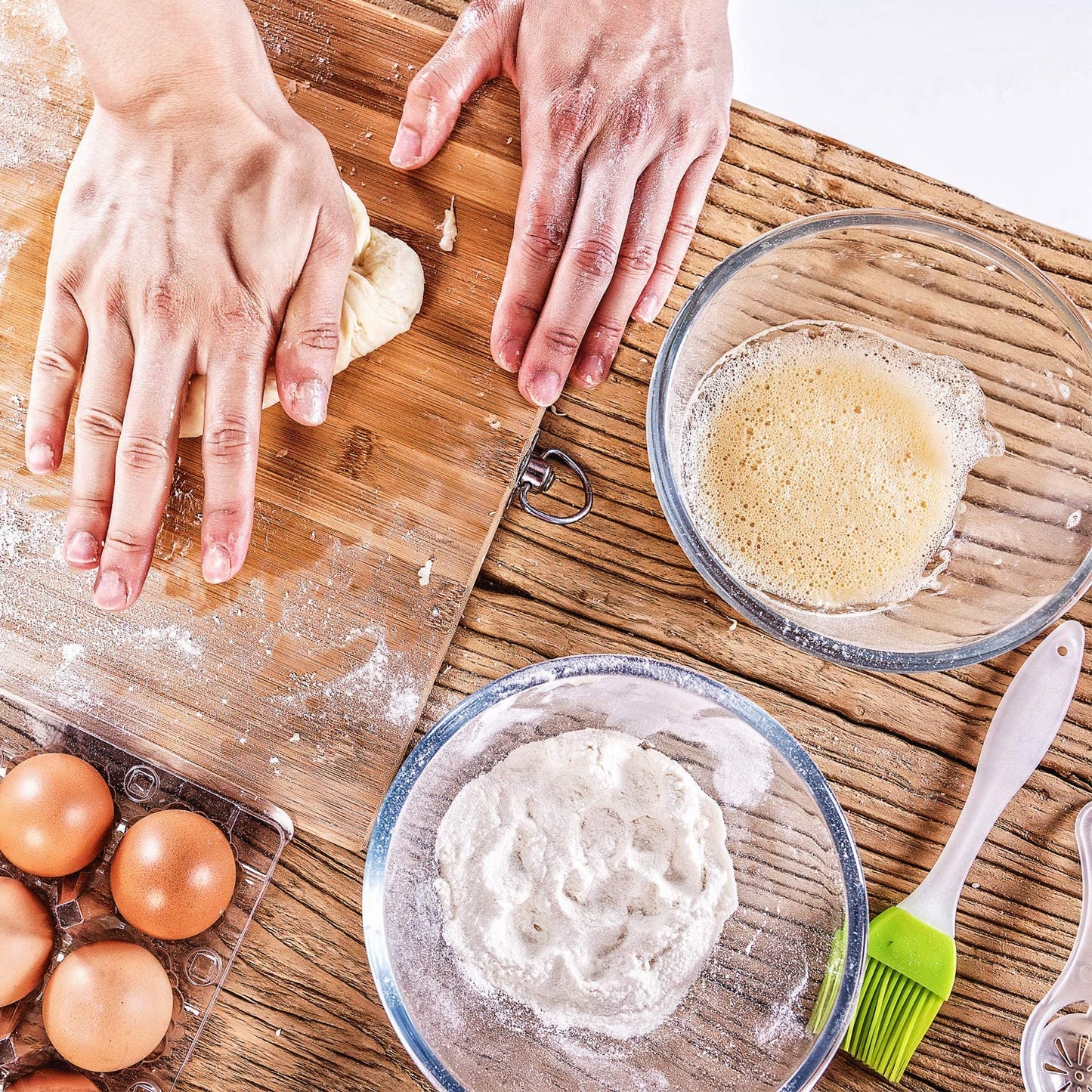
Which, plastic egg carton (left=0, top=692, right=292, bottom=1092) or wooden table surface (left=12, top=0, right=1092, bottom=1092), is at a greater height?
wooden table surface (left=12, top=0, right=1092, bottom=1092)

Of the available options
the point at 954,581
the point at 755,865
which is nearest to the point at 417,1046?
the point at 755,865

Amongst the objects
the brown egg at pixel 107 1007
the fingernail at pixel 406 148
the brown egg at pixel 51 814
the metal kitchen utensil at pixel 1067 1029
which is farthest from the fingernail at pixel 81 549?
the metal kitchen utensil at pixel 1067 1029

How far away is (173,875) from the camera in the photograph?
1.11 m

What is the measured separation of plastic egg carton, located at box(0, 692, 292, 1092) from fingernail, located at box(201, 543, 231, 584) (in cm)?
26

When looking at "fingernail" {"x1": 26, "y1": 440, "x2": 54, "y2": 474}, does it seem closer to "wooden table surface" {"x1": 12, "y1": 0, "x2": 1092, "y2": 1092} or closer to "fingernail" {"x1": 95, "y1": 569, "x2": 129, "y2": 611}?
"fingernail" {"x1": 95, "y1": 569, "x2": 129, "y2": 611}

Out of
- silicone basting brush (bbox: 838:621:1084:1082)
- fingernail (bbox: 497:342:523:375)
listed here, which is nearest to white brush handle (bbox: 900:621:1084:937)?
silicone basting brush (bbox: 838:621:1084:1082)

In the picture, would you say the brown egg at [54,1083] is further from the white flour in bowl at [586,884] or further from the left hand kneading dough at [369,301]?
the left hand kneading dough at [369,301]

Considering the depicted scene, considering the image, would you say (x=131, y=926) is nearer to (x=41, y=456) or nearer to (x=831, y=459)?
(x=41, y=456)

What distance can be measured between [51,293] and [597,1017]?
3.52 feet

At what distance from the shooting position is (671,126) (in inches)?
44.5

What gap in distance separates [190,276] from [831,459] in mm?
780

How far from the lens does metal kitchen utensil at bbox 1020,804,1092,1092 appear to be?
44.3 inches

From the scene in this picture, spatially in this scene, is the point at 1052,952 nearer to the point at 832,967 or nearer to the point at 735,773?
the point at 832,967

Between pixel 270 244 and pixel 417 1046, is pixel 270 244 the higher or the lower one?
the higher one
